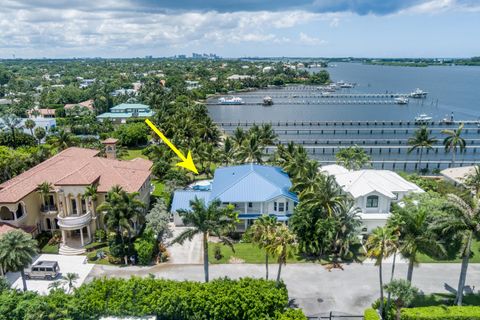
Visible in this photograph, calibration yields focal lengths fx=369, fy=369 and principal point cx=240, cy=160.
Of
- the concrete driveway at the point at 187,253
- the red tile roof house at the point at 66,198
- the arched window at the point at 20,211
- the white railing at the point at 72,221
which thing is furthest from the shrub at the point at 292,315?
the arched window at the point at 20,211

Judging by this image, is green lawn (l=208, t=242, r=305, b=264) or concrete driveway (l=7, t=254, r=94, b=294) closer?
concrete driveway (l=7, t=254, r=94, b=294)

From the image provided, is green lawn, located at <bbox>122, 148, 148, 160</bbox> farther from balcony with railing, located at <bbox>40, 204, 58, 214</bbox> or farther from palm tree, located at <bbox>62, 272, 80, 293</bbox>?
palm tree, located at <bbox>62, 272, 80, 293</bbox>

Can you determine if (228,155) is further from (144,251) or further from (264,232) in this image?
(264,232)

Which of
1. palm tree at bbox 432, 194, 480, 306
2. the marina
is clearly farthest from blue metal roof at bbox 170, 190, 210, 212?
the marina

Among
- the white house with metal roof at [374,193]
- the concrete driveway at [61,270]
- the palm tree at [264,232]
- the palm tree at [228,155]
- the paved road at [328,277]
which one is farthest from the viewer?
the palm tree at [228,155]

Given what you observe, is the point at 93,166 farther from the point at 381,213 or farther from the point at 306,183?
the point at 381,213

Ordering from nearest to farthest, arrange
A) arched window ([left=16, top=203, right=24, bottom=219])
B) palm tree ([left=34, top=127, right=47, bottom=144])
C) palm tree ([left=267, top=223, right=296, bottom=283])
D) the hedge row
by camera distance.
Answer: the hedge row, palm tree ([left=267, top=223, right=296, bottom=283]), arched window ([left=16, top=203, right=24, bottom=219]), palm tree ([left=34, top=127, right=47, bottom=144])

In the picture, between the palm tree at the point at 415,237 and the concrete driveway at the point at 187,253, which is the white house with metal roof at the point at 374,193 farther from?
the concrete driveway at the point at 187,253
